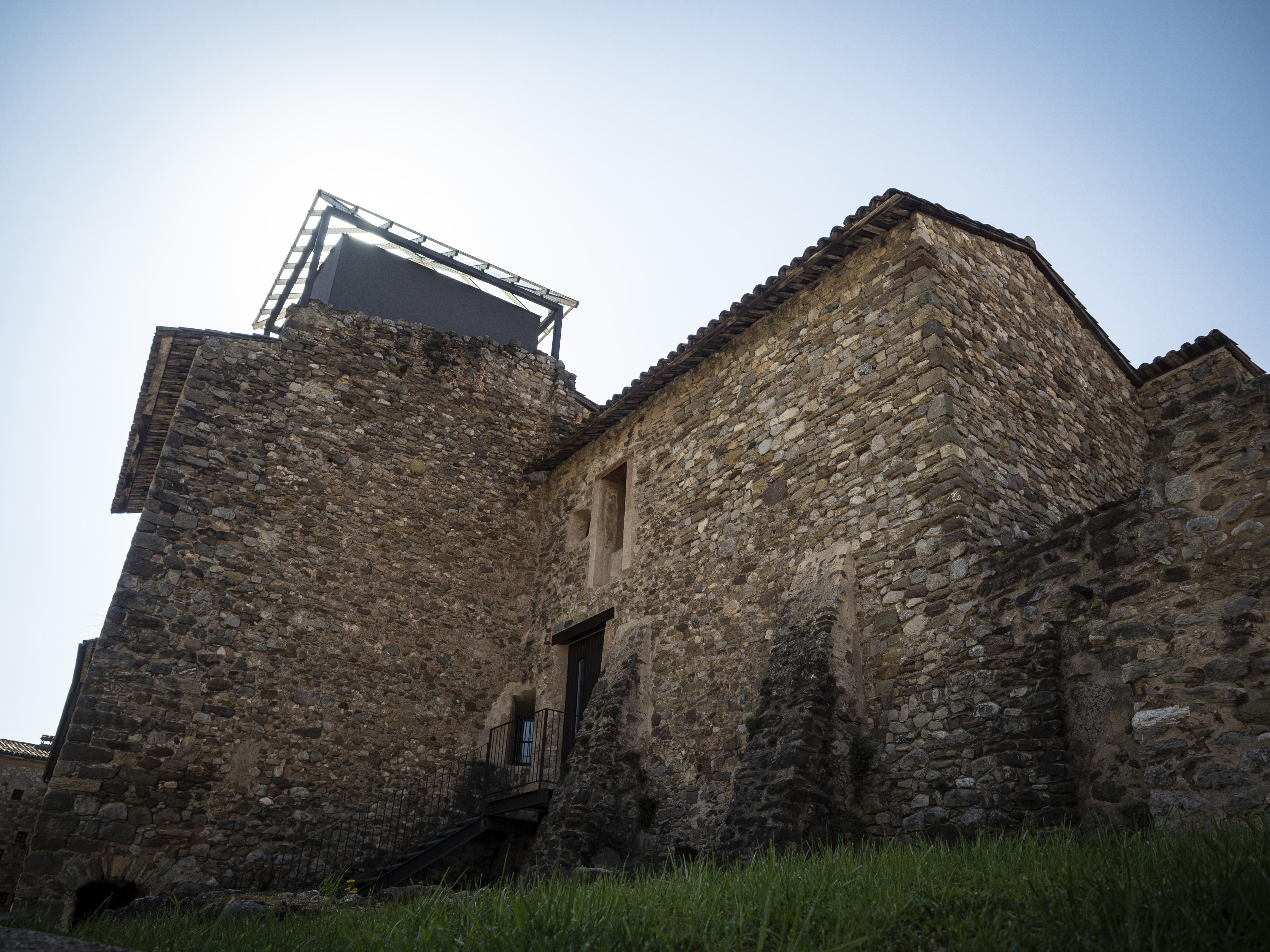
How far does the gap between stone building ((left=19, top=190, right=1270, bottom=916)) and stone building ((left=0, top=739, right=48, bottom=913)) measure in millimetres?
8667

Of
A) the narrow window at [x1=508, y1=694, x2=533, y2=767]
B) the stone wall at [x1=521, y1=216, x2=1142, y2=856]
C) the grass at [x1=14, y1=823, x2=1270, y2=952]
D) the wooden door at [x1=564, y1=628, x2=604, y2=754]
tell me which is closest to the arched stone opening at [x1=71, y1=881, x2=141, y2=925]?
the stone wall at [x1=521, y1=216, x2=1142, y2=856]

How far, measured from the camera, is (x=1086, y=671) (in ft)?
18.1

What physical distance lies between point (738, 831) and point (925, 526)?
2.76 meters

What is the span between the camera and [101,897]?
822cm

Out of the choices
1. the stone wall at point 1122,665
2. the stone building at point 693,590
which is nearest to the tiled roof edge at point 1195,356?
the stone building at point 693,590

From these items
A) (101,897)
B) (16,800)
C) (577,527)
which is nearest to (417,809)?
(101,897)

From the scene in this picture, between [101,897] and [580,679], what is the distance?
17.6ft

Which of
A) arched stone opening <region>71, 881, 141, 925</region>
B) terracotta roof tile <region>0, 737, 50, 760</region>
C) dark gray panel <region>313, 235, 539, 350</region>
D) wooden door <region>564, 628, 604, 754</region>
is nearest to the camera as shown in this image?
arched stone opening <region>71, 881, 141, 925</region>

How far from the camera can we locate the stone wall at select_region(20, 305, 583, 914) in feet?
28.5

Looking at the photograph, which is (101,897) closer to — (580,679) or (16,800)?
(580,679)

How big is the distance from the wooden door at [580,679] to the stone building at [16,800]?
10.8m

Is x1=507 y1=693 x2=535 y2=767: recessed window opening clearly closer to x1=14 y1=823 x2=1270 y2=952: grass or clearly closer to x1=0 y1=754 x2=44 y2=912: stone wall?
x1=14 y1=823 x2=1270 y2=952: grass

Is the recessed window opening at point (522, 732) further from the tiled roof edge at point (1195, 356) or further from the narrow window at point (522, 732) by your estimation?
the tiled roof edge at point (1195, 356)

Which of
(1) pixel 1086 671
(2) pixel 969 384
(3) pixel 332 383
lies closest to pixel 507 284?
(3) pixel 332 383
